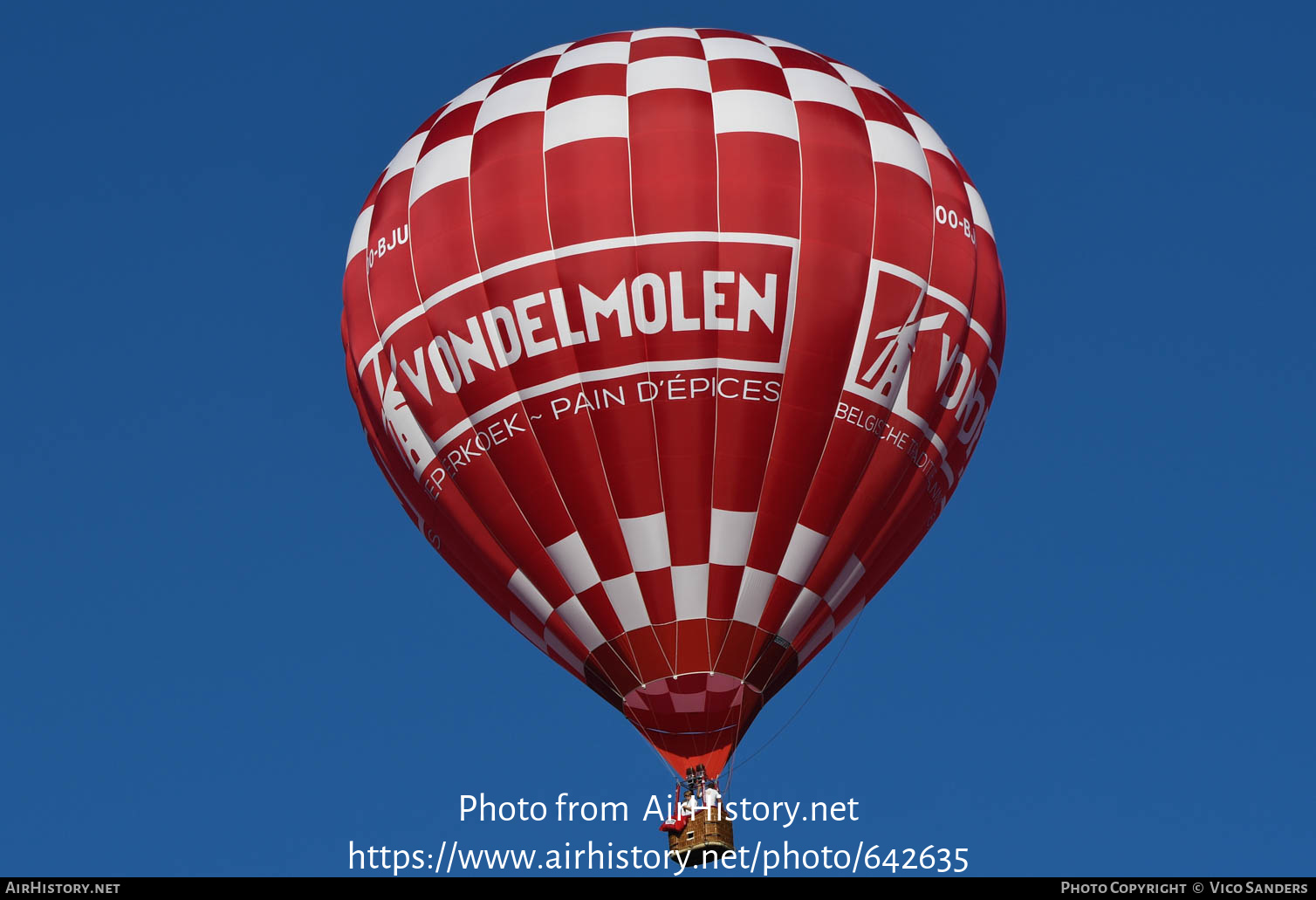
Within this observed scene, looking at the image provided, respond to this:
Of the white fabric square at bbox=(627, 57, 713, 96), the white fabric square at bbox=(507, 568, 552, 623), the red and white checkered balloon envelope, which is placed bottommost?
the white fabric square at bbox=(507, 568, 552, 623)

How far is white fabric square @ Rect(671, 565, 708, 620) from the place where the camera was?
72.6ft

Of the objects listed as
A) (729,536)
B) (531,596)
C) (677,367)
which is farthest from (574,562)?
(677,367)

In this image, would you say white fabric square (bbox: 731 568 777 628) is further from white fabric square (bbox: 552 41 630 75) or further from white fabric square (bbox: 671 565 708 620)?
white fabric square (bbox: 552 41 630 75)

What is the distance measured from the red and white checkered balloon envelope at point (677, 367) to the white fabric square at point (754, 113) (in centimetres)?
3

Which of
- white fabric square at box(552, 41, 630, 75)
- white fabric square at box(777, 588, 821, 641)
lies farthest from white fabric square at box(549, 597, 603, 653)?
white fabric square at box(552, 41, 630, 75)

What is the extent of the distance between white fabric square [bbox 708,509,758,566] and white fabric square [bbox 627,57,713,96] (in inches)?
161

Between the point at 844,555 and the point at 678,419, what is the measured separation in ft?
6.94

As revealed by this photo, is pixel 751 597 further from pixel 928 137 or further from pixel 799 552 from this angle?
pixel 928 137

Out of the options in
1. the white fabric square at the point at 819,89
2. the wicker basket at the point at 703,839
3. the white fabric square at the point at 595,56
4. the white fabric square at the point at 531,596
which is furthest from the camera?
the white fabric square at the point at 595,56

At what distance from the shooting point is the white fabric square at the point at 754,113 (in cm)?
2270

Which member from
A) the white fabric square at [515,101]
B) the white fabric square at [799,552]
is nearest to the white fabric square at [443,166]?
the white fabric square at [515,101]

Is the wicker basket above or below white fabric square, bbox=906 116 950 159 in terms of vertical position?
below

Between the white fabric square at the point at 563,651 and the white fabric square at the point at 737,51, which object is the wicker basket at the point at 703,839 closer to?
the white fabric square at the point at 563,651

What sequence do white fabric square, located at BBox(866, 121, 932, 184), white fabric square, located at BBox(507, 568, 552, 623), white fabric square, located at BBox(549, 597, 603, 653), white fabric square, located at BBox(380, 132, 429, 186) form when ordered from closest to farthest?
white fabric square, located at BBox(549, 597, 603, 653), white fabric square, located at BBox(507, 568, 552, 623), white fabric square, located at BBox(866, 121, 932, 184), white fabric square, located at BBox(380, 132, 429, 186)
